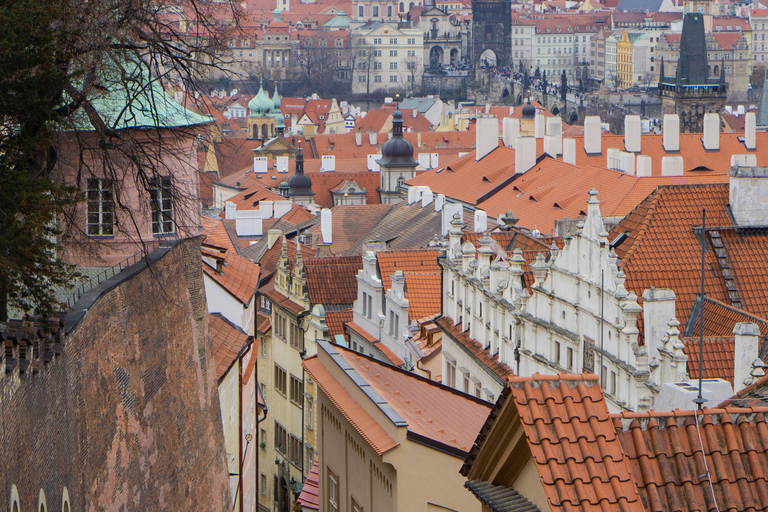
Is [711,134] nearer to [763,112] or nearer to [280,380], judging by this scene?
[280,380]

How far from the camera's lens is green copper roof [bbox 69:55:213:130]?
50.7 feet

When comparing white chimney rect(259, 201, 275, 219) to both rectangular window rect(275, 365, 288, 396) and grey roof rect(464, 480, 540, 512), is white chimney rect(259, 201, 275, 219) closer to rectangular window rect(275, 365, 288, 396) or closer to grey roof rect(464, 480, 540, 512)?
rectangular window rect(275, 365, 288, 396)

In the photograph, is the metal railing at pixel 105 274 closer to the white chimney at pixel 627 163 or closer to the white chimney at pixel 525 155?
the white chimney at pixel 525 155

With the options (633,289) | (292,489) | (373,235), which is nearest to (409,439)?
(633,289)

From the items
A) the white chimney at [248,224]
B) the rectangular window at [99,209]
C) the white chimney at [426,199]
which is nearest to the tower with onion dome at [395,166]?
the white chimney at [248,224]

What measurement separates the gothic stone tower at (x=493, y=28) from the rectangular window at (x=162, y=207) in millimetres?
173153

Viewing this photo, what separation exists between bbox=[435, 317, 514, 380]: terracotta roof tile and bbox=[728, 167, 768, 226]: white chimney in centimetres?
381

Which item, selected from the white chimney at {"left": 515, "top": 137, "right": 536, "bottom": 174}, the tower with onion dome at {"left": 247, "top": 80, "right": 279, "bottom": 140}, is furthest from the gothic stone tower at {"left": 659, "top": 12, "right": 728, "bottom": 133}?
the white chimney at {"left": 515, "top": 137, "right": 536, "bottom": 174}

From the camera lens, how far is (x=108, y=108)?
16969 millimetres

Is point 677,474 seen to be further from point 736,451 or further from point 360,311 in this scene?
point 360,311

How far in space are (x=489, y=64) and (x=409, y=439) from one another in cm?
17613

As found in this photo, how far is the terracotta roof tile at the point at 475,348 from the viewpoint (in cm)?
2409

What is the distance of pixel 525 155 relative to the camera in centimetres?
5731

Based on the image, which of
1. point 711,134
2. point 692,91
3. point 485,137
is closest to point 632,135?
point 711,134
